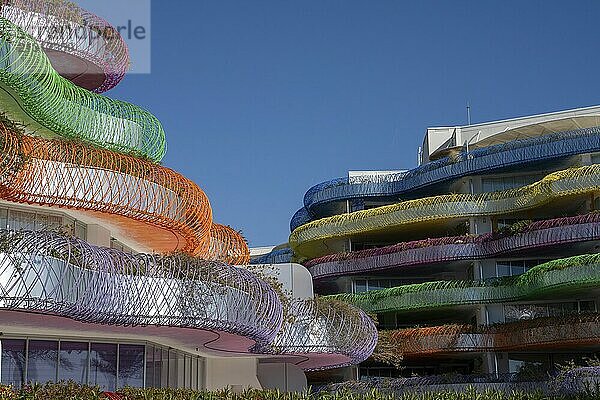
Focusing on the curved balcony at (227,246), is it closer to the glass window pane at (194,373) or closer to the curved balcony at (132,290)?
the glass window pane at (194,373)

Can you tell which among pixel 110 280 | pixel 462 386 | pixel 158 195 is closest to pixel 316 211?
pixel 462 386

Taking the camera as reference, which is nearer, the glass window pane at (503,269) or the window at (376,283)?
the glass window pane at (503,269)

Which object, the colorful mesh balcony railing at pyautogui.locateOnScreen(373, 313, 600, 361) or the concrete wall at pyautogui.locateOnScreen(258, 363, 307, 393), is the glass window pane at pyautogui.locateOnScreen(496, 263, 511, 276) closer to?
the colorful mesh balcony railing at pyautogui.locateOnScreen(373, 313, 600, 361)

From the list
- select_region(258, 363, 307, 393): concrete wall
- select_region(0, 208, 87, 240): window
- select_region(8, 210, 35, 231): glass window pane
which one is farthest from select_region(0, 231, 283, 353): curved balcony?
select_region(258, 363, 307, 393): concrete wall

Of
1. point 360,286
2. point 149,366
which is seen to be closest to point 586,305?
point 360,286

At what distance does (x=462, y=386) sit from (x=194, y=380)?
15778mm

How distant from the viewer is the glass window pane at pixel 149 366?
3156 centimetres

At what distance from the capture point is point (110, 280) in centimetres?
2430

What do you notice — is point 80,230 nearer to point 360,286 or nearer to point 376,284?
point 360,286

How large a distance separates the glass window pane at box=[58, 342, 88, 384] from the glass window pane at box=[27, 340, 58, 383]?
0.82 ft

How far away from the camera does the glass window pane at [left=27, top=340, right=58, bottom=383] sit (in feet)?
91.6

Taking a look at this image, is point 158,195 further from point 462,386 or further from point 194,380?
point 462,386

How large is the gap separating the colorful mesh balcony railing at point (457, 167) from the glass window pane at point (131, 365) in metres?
28.4

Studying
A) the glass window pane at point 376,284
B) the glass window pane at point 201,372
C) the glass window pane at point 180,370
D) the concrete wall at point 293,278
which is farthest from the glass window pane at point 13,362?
the glass window pane at point 376,284
